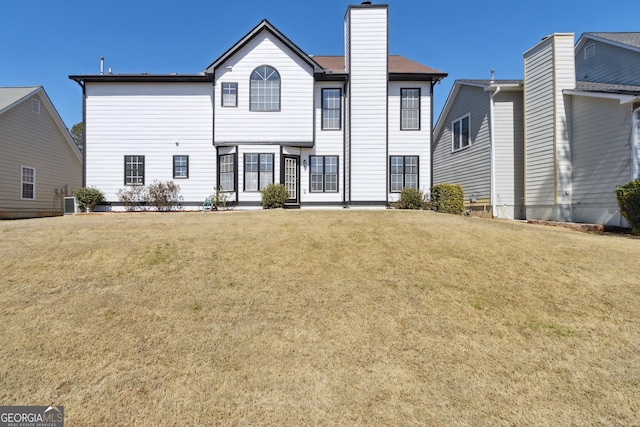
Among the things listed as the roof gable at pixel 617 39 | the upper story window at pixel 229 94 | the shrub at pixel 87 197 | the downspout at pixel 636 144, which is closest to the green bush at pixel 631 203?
the downspout at pixel 636 144

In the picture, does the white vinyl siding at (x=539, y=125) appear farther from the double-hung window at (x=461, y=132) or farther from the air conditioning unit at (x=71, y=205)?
the air conditioning unit at (x=71, y=205)

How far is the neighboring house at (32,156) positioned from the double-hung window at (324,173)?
1621cm

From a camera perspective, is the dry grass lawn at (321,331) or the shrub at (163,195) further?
the shrub at (163,195)

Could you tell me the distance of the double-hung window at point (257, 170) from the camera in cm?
1688

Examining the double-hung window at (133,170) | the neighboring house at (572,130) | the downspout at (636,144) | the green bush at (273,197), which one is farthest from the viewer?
the double-hung window at (133,170)

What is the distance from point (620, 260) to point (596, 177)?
25.3 feet

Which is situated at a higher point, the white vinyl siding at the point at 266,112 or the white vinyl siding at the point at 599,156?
the white vinyl siding at the point at 266,112

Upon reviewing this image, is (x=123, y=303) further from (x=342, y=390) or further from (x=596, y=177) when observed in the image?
(x=596, y=177)

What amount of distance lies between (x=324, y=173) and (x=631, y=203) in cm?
1193

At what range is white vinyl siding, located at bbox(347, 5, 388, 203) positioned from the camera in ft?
55.8

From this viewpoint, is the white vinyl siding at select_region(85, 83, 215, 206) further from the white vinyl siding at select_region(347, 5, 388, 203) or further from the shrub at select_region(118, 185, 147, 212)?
the white vinyl siding at select_region(347, 5, 388, 203)

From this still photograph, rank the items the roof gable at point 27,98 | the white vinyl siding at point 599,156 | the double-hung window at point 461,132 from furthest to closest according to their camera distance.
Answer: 1. the double-hung window at point 461,132
2. the roof gable at point 27,98
3. the white vinyl siding at point 599,156

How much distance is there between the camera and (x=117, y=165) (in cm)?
1745
